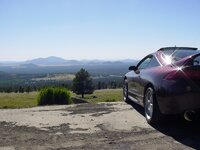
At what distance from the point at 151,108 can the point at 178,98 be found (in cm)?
107

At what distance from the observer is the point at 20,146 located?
5277 mm

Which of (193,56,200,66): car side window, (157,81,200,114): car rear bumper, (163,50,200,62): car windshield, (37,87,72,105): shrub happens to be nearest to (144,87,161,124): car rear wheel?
(157,81,200,114): car rear bumper

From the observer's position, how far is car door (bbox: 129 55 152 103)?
7.71 metres

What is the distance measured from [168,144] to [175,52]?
2.26 m

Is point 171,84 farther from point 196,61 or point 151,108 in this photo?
point 151,108

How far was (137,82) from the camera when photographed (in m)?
7.92

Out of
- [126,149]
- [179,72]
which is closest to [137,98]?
[179,72]

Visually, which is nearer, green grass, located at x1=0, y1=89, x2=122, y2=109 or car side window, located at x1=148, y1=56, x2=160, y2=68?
car side window, located at x1=148, y1=56, x2=160, y2=68

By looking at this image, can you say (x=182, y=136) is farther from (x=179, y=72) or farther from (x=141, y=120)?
(x=141, y=120)

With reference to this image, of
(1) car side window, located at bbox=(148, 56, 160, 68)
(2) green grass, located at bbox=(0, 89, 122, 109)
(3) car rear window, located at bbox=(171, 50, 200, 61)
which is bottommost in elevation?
(2) green grass, located at bbox=(0, 89, 122, 109)

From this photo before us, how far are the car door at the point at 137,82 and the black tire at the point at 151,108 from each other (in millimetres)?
588

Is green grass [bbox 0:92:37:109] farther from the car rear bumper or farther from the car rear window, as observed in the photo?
the car rear bumper

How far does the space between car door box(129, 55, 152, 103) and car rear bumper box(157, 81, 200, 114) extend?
1616mm

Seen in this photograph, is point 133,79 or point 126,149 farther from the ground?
Answer: point 133,79
